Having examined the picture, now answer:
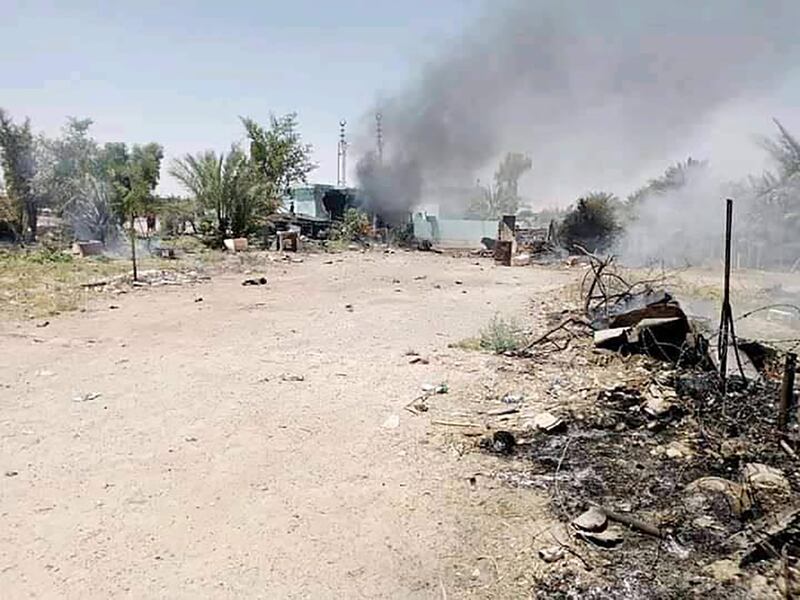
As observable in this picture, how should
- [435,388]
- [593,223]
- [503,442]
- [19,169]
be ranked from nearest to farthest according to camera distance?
[503,442] → [435,388] → [19,169] → [593,223]

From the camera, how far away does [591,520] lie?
2957 mm

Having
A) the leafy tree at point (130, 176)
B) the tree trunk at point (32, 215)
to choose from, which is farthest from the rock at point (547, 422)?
the tree trunk at point (32, 215)

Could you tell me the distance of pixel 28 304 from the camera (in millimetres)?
8938

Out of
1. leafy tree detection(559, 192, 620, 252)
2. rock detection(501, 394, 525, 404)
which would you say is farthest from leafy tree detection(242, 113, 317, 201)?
rock detection(501, 394, 525, 404)

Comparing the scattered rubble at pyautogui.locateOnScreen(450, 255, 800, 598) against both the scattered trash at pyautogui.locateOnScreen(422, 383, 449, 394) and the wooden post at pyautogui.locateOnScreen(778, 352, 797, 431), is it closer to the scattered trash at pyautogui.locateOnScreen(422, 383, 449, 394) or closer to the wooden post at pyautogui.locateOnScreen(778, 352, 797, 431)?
the wooden post at pyautogui.locateOnScreen(778, 352, 797, 431)

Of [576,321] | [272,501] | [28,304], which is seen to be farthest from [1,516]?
[28,304]

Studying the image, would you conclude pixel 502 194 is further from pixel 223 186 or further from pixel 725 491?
pixel 725 491

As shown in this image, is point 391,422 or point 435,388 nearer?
point 391,422

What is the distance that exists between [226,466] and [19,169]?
62.4ft

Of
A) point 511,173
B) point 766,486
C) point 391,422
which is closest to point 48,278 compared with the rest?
point 391,422

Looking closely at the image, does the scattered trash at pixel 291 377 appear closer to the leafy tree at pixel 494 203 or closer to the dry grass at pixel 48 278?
the dry grass at pixel 48 278

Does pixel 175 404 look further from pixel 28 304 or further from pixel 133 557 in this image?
pixel 28 304

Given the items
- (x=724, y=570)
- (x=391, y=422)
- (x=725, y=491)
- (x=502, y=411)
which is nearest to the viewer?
(x=724, y=570)

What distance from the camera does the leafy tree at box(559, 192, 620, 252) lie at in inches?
827
